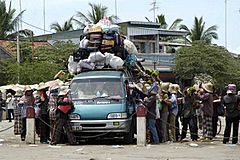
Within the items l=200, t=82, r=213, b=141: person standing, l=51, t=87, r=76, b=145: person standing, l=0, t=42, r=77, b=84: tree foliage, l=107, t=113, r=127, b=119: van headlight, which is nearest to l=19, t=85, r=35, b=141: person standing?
l=51, t=87, r=76, b=145: person standing

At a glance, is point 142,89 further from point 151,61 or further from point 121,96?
point 151,61

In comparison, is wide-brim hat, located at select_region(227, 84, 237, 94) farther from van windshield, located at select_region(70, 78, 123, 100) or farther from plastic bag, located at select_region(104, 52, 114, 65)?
plastic bag, located at select_region(104, 52, 114, 65)

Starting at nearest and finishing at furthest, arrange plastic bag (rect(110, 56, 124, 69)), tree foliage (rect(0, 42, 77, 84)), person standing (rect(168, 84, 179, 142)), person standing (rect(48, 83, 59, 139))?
person standing (rect(48, 83, 59, 139)) < person standing (rect(168, 84, 179, 142)) < plastic bag (rect(110, 56, 124, 69)) < tree foliage (rect(0, 42, 77, 84))

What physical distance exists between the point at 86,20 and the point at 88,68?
4226 centimetres

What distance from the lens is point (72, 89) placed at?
17953mm

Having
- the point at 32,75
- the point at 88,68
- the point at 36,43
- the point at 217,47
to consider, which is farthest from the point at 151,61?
the point at 88,68

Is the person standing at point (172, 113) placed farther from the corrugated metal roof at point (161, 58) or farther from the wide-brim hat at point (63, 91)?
the corrugated metal roof at point (161, 58)

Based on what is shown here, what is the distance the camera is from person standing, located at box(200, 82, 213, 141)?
17.9m

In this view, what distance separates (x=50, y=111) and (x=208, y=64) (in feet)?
102

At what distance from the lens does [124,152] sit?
14.9 meters

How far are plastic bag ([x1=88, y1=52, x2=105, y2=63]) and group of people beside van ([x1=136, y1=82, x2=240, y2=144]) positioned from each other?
5.10 ft

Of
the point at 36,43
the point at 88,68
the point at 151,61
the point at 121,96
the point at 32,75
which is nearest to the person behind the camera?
the point at 121,96

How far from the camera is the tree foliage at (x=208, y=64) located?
47281 mm

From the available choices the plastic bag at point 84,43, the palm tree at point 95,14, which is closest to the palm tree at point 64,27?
the palm tree at point 95,14
